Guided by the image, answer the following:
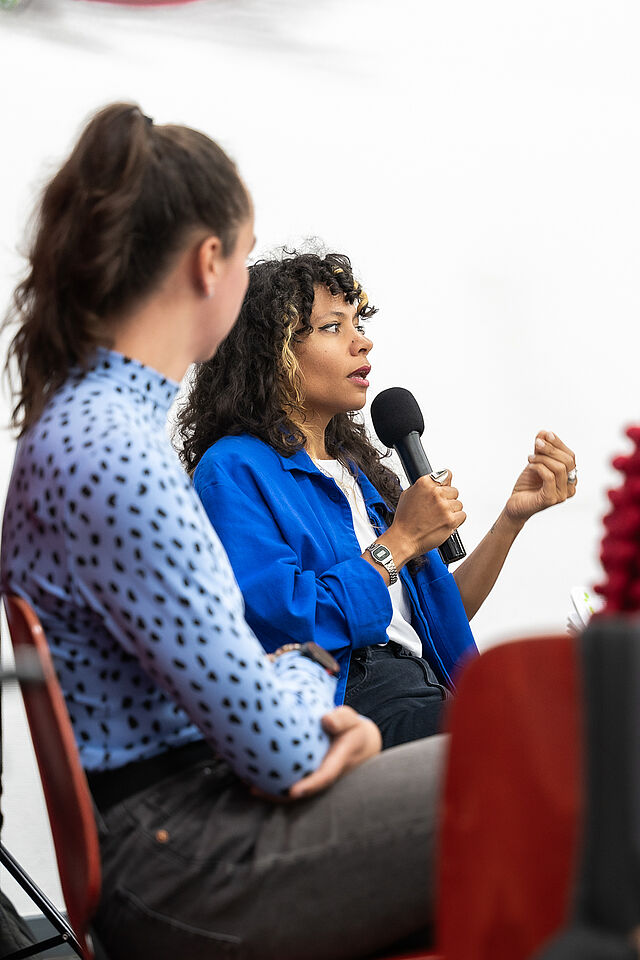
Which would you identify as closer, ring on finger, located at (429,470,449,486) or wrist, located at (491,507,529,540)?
ring on finger, located at (429,470,449,486)

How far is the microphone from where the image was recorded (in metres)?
1.63

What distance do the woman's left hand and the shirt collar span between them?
913 millimetres

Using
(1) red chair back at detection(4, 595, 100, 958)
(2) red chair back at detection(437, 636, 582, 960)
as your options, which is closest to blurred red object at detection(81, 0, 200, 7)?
(1) red chair back at detection(4, 595, 100, 958)

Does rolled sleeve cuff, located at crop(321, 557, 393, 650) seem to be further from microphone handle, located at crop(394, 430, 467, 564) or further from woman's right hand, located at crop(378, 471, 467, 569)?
microphone handle, located at crop(394, 430, 467, 564)

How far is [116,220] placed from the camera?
0.89 metres

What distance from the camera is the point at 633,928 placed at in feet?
1.58

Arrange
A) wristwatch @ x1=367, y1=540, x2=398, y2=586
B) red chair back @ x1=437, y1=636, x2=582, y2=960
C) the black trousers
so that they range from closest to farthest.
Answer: red chair back @ x1=437, y1=636, x2=582, y2=960 → the black trousers → wristwatch @ x1=367, y1=540, x2=398, y2=586

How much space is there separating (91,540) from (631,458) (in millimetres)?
399

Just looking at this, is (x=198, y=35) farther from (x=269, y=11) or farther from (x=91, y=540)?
(x=91, y=540)

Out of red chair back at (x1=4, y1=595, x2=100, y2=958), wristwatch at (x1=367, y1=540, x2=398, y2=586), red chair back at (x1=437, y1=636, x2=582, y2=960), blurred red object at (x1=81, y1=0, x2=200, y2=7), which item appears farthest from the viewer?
blurred red object at (x1=81, y1=0, x2=200, y2=7)

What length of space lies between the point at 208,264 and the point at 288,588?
610mm

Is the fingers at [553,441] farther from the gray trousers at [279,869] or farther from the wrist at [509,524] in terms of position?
the gray trousers at [279,869]

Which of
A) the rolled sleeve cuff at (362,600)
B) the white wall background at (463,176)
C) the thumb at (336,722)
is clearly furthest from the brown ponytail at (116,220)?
the white wall background at (463,176)

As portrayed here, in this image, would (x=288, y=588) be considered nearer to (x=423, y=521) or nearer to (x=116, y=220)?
(x=423, y=521)
